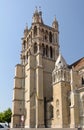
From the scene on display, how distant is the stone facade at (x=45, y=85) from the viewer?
129 feet

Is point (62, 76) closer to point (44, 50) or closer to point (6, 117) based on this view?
point (44, 50)

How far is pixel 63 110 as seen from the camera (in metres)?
39.6

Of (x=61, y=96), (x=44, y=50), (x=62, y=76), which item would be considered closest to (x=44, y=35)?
(x=44, y=50)

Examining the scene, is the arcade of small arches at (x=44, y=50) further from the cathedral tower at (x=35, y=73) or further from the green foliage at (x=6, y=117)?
the green foliage at (x=6, y=117)

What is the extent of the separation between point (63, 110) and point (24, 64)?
709 inches

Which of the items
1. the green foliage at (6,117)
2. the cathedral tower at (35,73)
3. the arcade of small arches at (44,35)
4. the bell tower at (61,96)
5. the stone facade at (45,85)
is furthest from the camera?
the green foliage at (6,117)

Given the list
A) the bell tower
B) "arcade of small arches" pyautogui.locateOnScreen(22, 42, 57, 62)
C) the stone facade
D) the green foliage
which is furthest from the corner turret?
the green foliage

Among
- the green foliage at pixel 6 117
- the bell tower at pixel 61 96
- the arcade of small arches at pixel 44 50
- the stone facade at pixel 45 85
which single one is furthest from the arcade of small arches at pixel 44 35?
the green foliage at pixel 6 117

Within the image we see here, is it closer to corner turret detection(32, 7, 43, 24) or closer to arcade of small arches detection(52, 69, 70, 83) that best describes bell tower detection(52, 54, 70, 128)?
arcade of small arches detection(52, 69, 70, 83)

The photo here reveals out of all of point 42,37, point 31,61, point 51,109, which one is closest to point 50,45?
point 42,37

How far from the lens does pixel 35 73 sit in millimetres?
48312

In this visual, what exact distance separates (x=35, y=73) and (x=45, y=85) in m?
3.26

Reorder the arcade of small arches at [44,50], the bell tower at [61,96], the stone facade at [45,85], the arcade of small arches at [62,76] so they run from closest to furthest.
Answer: the stone facade at [45,85] → the bell tower at [61,96] → the arcade of small arches at [62,76] → the arcade of small arches at [44,50]

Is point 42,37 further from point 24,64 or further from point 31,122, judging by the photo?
point 31,122
